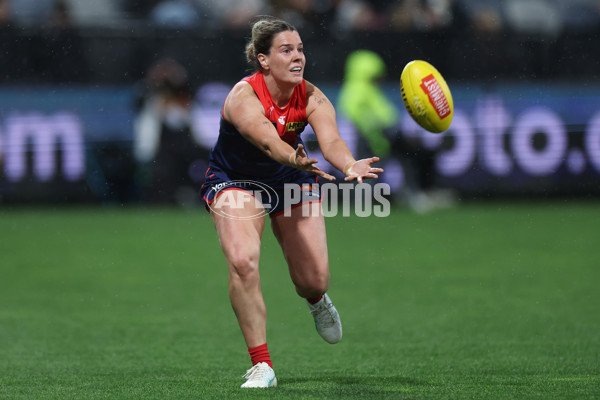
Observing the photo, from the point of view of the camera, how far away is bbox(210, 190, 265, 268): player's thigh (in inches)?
221

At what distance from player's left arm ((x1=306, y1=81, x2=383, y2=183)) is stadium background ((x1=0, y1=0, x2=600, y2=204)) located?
7822 mm

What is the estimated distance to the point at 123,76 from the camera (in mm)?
14094

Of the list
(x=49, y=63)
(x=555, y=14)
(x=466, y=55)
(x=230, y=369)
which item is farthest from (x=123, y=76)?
(x=230, y=369)

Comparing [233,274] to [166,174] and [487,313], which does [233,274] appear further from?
[166,174]

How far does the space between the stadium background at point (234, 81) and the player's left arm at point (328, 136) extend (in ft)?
25.7

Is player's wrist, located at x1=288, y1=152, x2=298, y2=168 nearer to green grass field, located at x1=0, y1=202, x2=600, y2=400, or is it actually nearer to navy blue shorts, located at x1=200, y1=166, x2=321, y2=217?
navy blue shorts, located at x1=200, y1=166, x2=321, y2=217

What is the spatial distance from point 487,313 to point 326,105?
3180 mm

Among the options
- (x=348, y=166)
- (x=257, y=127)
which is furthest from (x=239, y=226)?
(x=348, y=166)

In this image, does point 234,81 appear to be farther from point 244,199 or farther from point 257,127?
point 257,127

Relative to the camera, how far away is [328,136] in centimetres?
585

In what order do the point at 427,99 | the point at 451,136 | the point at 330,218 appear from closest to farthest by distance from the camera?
the point at 427,99, the point at 451,136, the point at 330,218

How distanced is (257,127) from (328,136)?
46 cm

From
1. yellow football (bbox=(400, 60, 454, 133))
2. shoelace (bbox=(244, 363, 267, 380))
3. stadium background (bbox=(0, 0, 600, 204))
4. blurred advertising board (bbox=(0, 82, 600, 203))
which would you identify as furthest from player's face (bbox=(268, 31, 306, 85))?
blurred advertising board (bbox=(0, 82, 600, 203))

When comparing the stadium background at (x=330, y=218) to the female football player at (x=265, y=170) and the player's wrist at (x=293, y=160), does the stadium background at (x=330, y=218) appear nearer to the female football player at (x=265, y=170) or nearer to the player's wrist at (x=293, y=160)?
the female football player at (x=265, y=170)
